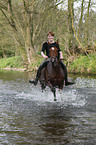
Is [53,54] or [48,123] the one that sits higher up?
[53,54]

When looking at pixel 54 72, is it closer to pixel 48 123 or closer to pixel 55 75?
pixel 55 75

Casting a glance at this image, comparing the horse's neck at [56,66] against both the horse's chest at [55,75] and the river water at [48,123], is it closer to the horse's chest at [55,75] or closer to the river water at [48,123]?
the horse's chest at [55,75]

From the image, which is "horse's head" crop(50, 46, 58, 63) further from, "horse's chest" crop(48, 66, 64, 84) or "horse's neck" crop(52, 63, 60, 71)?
"horse's chest" crop(48, 66, 64, 84)

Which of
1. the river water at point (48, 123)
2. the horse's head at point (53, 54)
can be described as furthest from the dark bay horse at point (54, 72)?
the river water at point (48, 123)

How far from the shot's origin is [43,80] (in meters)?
8.46

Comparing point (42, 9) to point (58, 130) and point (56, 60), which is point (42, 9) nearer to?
point (56, 60)

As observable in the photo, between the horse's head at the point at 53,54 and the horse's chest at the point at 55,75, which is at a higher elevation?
Result: the horse's head at the point at 53,54

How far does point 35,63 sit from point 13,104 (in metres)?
19.5

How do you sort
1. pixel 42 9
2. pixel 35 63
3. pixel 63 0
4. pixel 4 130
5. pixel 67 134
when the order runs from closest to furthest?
pixel 67 134, pixel 4 130, pixel 63 0, pixel 35 63, pixel 42 9

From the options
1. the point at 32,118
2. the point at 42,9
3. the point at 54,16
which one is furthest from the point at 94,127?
the point at 54,16

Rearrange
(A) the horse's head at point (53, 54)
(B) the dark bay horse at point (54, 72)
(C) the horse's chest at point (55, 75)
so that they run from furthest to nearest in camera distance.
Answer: (C) the horse's chest at point (55, 75) → (B) the dark bay horse at point (54, 72) → (A) the horse's head at point (53, 54)

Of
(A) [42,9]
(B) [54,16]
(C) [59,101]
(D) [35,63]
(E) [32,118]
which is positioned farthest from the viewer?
(B) [54,16]

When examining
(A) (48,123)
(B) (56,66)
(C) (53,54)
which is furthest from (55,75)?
(A) (48,123)

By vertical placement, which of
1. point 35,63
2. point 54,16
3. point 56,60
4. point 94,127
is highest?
point 54,16
